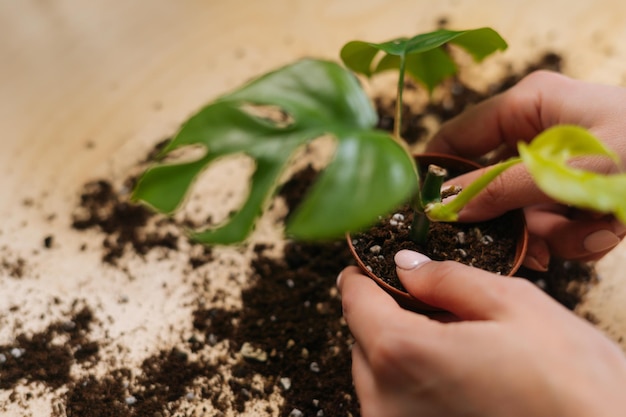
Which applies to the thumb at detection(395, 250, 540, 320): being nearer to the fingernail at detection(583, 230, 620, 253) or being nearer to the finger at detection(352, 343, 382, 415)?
the finger at detection(352, 343, 382, 415)

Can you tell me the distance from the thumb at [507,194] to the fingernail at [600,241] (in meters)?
0.16

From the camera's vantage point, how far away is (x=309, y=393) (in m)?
1.03

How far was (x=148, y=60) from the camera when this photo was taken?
144 cm

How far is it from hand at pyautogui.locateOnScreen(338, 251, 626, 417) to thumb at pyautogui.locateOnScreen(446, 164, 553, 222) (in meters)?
0.17

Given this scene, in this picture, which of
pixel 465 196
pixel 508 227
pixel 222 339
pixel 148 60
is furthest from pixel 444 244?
pixel 148 60

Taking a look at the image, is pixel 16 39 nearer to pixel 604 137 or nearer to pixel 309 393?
pixel 309 393

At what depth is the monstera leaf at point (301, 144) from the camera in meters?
0.59

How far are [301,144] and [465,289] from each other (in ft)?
0.93

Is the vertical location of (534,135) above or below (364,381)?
above

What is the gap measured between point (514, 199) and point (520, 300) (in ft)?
0.80

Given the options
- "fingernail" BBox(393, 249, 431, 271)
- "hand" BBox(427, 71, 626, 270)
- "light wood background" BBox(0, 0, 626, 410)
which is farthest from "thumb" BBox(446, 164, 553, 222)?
"light wood background" BBox(0, 0, 626, 410)

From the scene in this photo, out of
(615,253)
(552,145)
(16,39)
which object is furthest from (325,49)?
(552,145)

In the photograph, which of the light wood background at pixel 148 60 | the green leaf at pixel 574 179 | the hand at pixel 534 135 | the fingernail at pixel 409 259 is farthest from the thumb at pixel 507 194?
the light wood background at pixel 148 60

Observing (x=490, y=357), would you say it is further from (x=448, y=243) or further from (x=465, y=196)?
(x=448, y=243)
